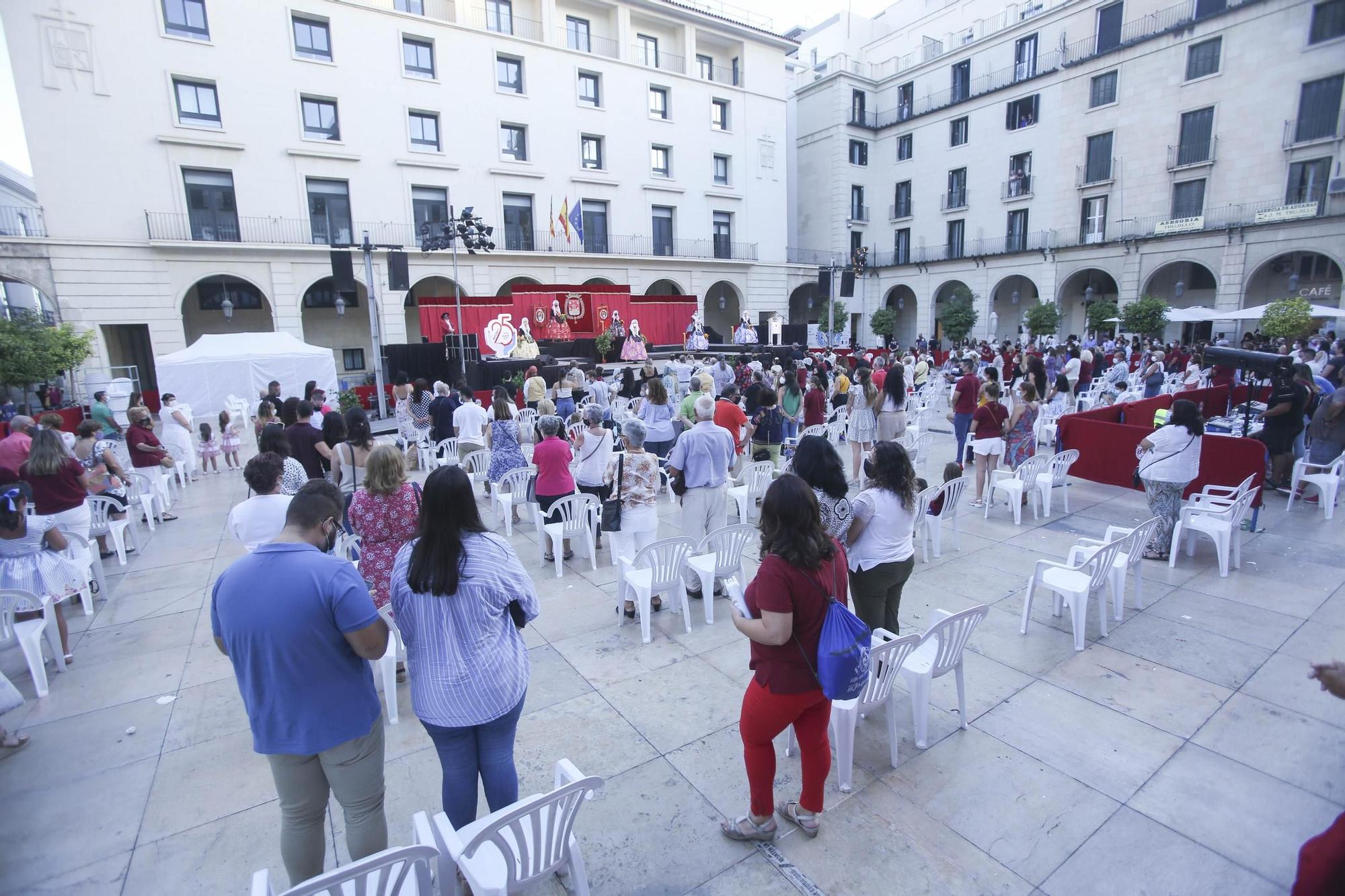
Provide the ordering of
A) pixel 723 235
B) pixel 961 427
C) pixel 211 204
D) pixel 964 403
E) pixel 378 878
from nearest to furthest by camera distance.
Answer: pixel 378 878, pixel 964 403, pixel 961 427, pixel 211 204, pixel 723 235

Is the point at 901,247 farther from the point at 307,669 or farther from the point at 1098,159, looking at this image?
the point at 307,669

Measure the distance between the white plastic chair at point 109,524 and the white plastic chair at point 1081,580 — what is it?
322 inches

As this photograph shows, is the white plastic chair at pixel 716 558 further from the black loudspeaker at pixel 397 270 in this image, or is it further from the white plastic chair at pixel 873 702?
the black loudspeaker at pixel 397 270

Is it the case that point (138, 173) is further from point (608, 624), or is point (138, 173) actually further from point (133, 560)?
point (608, 624)

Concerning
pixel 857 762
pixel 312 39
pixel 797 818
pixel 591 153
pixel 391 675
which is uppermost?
pixel 312 39

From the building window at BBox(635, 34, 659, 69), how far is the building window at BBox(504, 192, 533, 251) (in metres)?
8.25

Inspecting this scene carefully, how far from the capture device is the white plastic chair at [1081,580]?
4137 mm

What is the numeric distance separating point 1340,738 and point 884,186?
112ft

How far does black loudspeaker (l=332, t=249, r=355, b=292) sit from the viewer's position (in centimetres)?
1290

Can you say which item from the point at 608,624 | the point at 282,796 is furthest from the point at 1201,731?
the point at 282,796

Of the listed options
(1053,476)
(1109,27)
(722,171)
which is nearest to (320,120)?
(722,171)

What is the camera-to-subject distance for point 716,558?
4855 millimetres

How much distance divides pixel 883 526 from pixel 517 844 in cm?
222

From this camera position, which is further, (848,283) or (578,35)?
(578,35)
